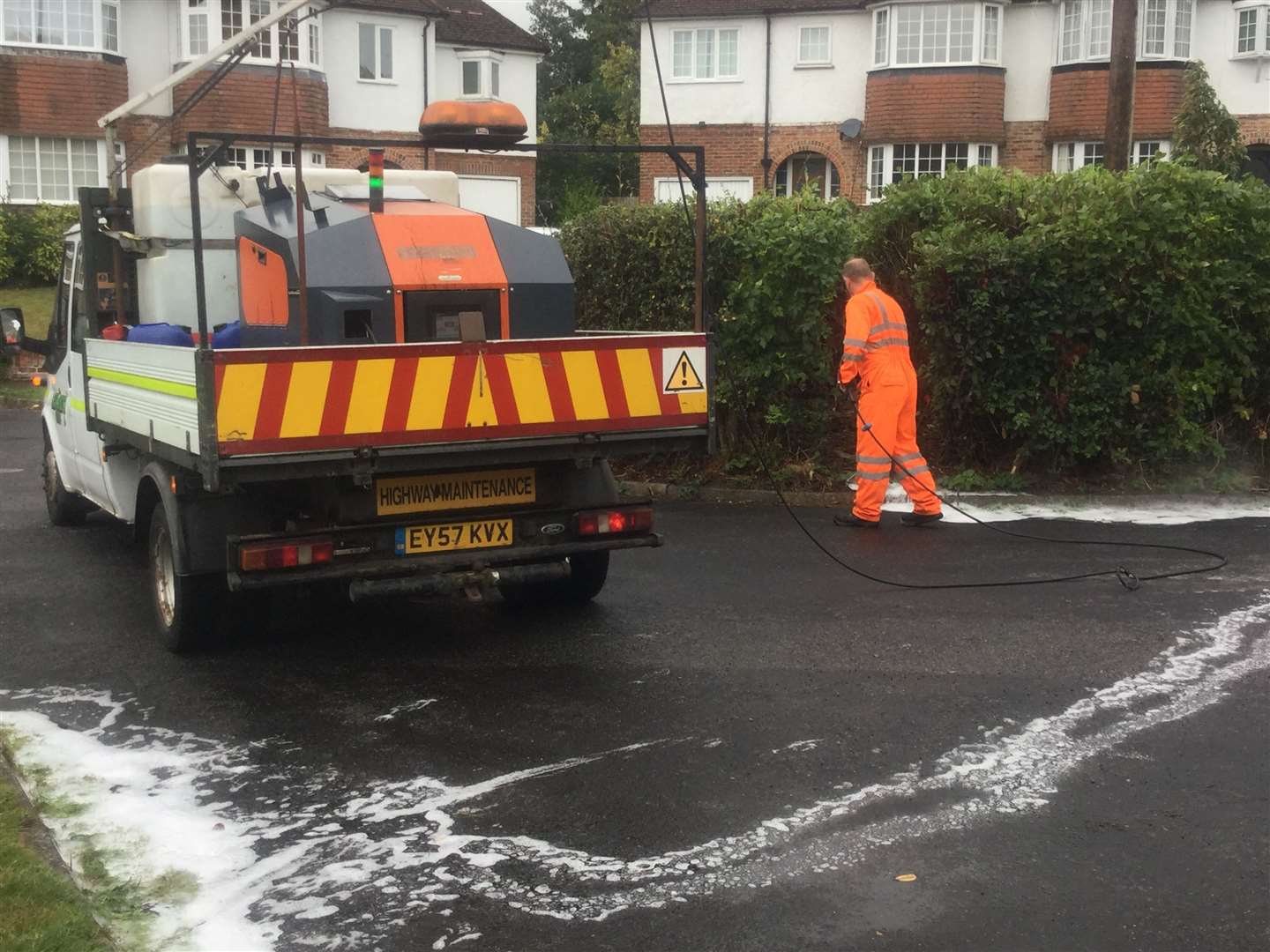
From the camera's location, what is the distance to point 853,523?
34.1 ft

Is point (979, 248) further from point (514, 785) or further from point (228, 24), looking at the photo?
point (228, 24)

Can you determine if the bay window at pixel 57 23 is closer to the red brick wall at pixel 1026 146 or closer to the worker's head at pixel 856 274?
the red brick wall at pixel 1026 146

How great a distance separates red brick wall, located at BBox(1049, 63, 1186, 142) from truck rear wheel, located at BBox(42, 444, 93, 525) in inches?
1028

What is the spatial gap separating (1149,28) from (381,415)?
2947 centimetres

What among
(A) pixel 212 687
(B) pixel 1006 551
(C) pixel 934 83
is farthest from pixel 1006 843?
(C) pixel 934 83

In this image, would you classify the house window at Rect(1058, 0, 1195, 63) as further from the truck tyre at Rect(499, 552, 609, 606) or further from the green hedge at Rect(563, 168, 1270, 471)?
the truck tyre at Rect(499, 552, 609, 606)

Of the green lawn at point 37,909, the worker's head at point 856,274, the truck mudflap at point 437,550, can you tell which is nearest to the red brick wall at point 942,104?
the worker's head at point 856,274

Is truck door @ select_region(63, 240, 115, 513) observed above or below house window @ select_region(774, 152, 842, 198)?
below

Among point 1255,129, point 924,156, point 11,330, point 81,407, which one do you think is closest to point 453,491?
point 81,407

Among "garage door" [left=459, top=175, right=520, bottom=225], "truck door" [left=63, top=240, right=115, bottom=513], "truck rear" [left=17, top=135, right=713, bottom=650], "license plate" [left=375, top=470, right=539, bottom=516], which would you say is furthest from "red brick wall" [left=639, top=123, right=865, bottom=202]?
"license plate" [left=375, top=470, right=539, bottom=516]

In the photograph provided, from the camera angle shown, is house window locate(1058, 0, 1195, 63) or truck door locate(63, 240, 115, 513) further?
house window locate(1058, 0, 1195, 63)

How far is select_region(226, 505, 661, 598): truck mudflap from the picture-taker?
6.30m

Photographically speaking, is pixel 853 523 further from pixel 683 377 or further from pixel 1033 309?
pixel 683 377

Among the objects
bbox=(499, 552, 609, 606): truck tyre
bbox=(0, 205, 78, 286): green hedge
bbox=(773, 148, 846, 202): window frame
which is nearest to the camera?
bbox=(499, 552, 609, 606): truck tyre
